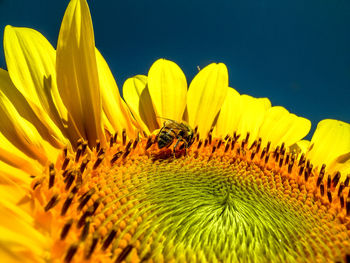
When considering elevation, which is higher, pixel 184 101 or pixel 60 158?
pixel 184 101

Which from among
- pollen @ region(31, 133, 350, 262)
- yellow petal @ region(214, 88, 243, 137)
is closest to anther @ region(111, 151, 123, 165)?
pollen @ region(31, 133, 350, 262)

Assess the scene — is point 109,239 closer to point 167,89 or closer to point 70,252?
point 70,252

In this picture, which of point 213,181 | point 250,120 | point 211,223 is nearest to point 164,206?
point 211,223

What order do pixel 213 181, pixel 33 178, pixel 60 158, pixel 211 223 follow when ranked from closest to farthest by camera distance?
pixel 211 223, pixel 33 178, pixel 60 158, pixel 213 181

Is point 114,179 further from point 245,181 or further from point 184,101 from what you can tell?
point 184,101

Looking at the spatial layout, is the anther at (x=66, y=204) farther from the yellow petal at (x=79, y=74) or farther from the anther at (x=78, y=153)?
the yellow petal at (x=79, y=74)

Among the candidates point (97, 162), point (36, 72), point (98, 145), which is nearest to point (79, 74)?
point (36, 72)

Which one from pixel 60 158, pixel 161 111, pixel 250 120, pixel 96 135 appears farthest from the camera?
pixel 250 120
